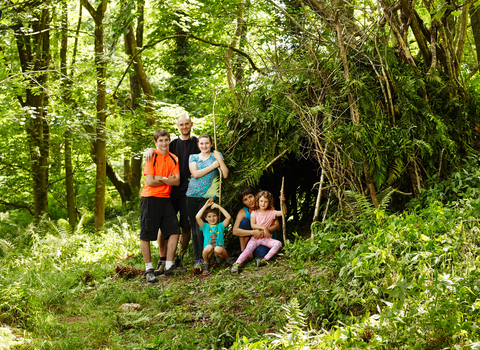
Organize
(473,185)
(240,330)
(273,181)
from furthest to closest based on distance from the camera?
(273,181) → (473,185) → (240,330)

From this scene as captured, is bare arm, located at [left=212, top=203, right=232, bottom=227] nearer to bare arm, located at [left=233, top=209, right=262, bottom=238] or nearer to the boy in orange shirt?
bare arm, located at [left=233, top=209, right=262, bottom=238]

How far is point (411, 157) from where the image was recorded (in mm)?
5172

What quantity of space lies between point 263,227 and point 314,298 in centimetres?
193

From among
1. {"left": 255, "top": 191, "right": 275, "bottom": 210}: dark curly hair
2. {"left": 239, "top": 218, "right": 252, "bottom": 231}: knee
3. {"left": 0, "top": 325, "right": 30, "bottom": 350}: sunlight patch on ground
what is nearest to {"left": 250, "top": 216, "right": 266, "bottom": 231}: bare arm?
{"left": 239, "top": 218, "right": 252, "bottom": 231}: knee

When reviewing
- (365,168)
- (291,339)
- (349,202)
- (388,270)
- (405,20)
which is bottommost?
(291,339)

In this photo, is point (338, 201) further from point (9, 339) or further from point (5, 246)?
point (5, 246)

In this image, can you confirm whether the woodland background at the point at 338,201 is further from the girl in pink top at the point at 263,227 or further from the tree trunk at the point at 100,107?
the tree trunk at the point at 100,107

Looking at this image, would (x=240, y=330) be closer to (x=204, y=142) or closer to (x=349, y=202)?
(x=349, y=202)

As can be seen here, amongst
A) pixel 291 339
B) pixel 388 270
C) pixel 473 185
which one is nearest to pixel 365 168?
pixel 473 185

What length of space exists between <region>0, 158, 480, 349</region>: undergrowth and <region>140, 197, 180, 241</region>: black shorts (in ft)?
2.08

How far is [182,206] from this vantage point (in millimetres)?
6152

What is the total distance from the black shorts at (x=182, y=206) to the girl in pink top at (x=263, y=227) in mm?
1049

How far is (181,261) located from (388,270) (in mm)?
3607

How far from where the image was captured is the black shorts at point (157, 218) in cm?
582
